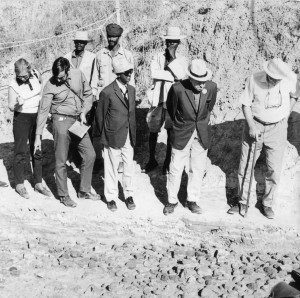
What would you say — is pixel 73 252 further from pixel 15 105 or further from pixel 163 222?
pixel 15 105

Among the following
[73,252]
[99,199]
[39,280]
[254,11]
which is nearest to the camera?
[39,280]

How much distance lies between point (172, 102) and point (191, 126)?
372 mm

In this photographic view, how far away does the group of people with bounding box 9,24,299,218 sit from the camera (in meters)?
6.49

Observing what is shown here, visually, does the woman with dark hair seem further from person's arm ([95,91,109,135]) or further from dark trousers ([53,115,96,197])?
person's arm ([95,91,109,135])

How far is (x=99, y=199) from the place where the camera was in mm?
7348

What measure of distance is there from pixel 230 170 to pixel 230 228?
1.10m

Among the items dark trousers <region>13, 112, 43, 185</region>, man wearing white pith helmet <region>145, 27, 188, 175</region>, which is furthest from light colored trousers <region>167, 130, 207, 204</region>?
dark trousers <region>13, 112, 43, 185</region>

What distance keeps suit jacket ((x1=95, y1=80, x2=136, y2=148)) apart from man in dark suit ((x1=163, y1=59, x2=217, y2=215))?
0.50m

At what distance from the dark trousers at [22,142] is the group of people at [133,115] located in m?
0.01

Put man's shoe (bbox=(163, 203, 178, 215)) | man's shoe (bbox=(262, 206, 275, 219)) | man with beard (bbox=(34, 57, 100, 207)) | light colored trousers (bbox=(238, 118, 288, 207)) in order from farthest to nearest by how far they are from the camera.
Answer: man's shoe (bbox=(163, 203, 178, 215)) → man's shoe (bbox=(262, 206, 275, 219)) → man with beard (bbox=(34, 57, 100, 207)) → light colored trousers (bbox=(238, 118, 288, 207))

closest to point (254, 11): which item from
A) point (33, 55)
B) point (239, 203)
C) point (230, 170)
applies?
point (230, 170)

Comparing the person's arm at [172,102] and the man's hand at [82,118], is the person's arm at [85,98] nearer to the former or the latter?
the man's hand at [82,118]

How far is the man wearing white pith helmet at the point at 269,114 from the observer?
253 inches

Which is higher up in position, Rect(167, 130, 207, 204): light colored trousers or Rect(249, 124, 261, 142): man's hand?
Rect(249, 124, 261, 142): man's hand
